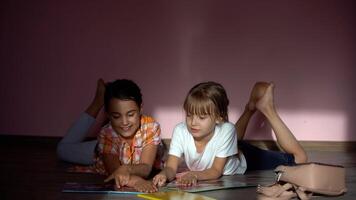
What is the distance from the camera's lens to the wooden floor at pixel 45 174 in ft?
6.00

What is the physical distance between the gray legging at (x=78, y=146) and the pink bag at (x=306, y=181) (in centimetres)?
96

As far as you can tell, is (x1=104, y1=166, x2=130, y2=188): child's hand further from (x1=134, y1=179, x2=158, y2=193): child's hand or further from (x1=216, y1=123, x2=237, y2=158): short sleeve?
(x1=216, y1=123, x2=237, y2=158): short sleeve

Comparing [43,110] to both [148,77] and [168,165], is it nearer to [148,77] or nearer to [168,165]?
[148,77]

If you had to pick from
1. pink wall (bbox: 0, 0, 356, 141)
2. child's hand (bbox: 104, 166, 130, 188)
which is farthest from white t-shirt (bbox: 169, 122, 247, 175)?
pink wall (bbox: 0, 0, 356, 141)

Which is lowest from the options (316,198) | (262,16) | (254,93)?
(316,198)

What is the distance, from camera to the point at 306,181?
177cm

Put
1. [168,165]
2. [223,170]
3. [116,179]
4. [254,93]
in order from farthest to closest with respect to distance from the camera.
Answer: [254,93], [223,170], [168,165], [116,179]

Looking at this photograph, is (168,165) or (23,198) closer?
(23,198)

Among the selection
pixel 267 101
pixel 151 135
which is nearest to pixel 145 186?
pixel 151 135

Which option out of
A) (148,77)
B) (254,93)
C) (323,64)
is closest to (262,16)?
(323,64)

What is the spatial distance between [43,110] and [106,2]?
683 millimetres

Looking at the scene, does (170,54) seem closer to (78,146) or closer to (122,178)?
(78,146)

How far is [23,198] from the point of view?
1768 mm

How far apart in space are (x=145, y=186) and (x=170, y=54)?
1.54 meters
